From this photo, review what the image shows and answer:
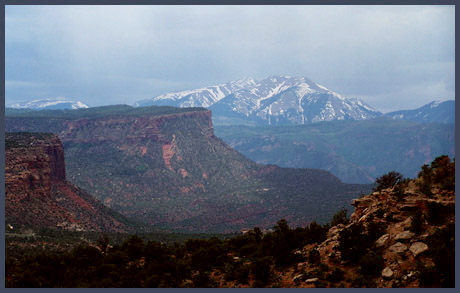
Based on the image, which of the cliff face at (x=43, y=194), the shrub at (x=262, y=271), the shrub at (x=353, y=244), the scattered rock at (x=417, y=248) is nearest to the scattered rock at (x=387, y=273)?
the scattered rock at (x=417, y=248)

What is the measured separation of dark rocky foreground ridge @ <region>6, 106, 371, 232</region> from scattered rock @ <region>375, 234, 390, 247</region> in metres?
77.1

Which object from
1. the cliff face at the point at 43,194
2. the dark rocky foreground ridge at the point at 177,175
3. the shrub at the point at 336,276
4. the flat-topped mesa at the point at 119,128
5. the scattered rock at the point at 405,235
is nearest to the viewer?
the shrub at the point at 336,276

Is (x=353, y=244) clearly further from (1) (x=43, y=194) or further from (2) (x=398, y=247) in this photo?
(1) (x=43, y=194)

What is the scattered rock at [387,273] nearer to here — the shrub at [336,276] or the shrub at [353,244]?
the shrub at [336,276]

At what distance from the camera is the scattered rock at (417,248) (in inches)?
982

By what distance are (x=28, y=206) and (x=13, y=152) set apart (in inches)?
402

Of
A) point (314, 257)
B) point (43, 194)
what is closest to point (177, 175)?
point (43, 194)

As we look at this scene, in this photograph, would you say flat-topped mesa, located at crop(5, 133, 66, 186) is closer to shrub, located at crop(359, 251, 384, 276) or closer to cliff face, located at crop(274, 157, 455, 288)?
cliff face, located at crop(274, 157, 455, 288)

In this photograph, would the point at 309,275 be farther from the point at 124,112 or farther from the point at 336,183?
the point at 124,112

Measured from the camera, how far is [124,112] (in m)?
189

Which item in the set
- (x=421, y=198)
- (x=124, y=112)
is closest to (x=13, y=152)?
(x=421, y=198)

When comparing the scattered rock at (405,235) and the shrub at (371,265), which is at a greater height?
the scattered rock at (405,235)

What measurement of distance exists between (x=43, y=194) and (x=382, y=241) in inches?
2332

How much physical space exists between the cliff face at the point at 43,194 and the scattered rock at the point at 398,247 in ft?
155
